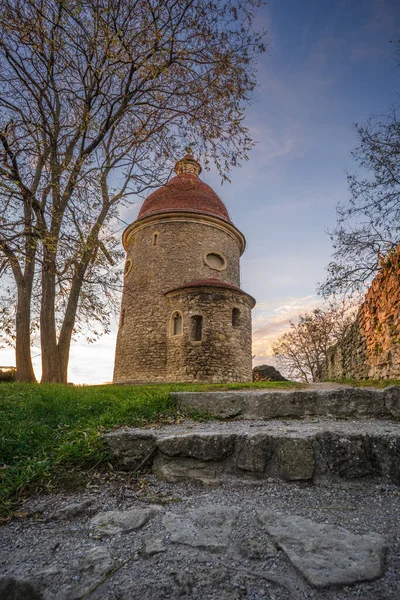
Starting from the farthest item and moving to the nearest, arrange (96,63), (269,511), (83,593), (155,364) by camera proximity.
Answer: (155,364)
(96,63)
(269,511)
(83,593)

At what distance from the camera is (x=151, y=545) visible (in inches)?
61.7

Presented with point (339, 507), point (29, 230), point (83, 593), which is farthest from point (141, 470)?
point (29, 230)

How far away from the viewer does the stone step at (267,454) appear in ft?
7.13

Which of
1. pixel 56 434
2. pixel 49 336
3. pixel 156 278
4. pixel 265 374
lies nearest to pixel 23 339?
pixel 49 336

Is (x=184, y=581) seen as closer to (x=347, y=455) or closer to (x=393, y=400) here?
(x=347, y=455)

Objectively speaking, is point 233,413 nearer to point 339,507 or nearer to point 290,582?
point 339,507

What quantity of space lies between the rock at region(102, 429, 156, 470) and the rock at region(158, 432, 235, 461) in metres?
0.15

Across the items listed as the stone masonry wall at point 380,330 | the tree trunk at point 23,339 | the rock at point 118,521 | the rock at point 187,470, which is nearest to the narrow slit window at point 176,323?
Result: the tree trunk at point 23,339

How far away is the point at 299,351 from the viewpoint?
26016mm

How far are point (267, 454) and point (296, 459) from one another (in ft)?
0.67

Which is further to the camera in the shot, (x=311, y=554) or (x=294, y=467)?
(x=294, y=467)

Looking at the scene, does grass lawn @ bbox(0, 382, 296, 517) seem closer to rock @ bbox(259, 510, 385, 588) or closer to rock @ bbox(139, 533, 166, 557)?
rock @ bbox(139, 533, 166, 557)

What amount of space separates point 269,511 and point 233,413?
192cm

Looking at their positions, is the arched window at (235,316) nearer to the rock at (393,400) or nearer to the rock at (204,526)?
the rock at (393,400)
